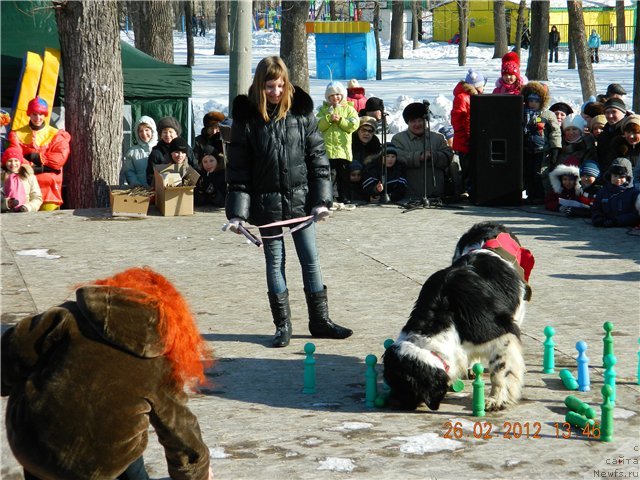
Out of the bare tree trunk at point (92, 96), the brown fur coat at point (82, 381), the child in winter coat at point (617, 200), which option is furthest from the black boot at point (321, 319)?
the bare tree trunk at point (92, 96)

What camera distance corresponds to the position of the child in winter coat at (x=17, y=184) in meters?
13.0

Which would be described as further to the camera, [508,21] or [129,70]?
[508,21]

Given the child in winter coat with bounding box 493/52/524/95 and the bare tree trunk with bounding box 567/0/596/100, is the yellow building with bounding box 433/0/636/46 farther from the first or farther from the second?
the child in winter coat with bounding box 493/52/524/95

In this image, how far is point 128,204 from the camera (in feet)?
41.5

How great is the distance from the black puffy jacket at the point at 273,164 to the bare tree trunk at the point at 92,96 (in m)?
6.74

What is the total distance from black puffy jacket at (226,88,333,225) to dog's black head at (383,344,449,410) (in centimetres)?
176

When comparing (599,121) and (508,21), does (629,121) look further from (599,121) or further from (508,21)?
(508,21)

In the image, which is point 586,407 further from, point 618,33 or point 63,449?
point 618,33

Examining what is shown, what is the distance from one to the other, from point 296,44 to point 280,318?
16.8m

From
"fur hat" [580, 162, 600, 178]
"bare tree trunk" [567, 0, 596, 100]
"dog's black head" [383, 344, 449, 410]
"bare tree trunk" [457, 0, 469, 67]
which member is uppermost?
"bare tree trunk" [457, 0, 469, 67]

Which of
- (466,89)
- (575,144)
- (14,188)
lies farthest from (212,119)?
(575,144)

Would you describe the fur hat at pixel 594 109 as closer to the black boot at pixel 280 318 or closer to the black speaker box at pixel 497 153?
the black speaker box at pixel 497 153

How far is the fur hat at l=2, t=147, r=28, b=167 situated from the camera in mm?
13055

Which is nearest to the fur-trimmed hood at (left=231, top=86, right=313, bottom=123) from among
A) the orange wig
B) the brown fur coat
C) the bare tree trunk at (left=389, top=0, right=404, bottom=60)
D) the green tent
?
the orange wig
